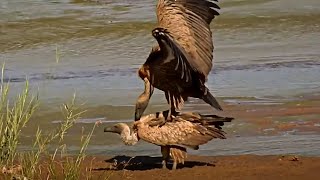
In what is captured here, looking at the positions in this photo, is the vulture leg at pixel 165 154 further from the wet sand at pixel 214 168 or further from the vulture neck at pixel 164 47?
the vulture neck at pixel 164 47

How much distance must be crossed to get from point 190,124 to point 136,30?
30.0 feet

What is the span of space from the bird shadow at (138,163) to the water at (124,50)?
1.64 meters

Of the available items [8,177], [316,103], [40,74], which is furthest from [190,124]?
[40,74]

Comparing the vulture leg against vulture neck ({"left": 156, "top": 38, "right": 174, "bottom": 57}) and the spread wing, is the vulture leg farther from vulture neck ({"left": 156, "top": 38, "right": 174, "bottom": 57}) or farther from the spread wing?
vulture neck ({"left": 156, "top": 38, "right": 174, "bottom": 57})

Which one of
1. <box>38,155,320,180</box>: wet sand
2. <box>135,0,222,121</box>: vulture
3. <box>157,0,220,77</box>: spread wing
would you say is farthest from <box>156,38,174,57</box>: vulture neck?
<box>38,155,320,180</box>: wet sand

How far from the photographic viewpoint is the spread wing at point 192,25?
9094 mm

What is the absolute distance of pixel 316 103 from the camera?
11547 mm

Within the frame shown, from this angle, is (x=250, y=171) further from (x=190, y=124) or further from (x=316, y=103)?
(x=316, y=103)

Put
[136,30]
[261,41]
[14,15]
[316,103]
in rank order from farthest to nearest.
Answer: [14,15], [136,30], [261,41], [316,103]

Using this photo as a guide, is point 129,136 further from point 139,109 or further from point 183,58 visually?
point 183,58

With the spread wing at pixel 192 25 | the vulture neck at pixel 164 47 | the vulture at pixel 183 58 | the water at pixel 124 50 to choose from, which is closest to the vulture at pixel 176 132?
the vulture at pixel 183 58

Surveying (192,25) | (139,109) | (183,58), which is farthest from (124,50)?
(183,58)

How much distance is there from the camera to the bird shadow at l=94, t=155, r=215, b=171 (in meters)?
9.12

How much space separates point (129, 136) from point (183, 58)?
40.1 inches
